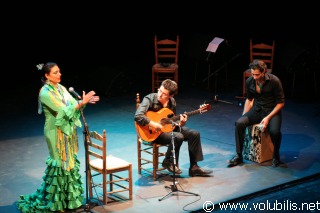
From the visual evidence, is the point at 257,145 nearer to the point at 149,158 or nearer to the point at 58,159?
the point at 149,158

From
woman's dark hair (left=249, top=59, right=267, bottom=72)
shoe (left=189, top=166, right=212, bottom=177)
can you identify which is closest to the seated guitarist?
shoe (left=189, top=166, right=212, bottom=177)

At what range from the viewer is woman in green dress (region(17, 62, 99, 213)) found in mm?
5938

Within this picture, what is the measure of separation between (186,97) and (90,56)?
3.38 metres

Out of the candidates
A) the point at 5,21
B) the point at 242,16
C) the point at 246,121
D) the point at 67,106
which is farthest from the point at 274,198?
the point at 5,21

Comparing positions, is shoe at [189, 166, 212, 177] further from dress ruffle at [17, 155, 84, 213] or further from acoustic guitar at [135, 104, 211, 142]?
dress ruffle at [17, 155, 84, 213]

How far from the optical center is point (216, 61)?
10.8 m

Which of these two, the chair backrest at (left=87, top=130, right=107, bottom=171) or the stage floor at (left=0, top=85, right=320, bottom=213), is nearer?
the chair backrest at (left=87, top=130, right=107, bottom=171)

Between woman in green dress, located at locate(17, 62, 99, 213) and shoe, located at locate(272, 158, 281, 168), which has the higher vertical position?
woman in green dress, located at locate(17, 62, 99, 213)

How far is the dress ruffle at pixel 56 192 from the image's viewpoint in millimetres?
6059

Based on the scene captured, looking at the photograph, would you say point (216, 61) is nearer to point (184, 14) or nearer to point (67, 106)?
point (184, 14)

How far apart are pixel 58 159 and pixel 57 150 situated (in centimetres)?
9

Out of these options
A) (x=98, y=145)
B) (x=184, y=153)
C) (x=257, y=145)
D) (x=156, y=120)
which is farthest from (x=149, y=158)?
(x=98, y=145)

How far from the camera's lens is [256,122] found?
757 centimetres

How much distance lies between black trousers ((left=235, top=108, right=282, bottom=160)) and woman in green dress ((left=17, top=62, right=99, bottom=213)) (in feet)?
7.12
